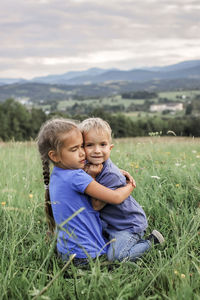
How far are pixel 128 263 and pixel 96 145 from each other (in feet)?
3.43

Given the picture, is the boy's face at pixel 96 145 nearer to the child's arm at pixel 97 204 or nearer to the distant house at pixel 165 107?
the child's arm at pixel 97 204

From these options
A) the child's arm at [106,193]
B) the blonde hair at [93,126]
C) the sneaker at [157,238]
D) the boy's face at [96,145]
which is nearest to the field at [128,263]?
the sneaker at [157,238]

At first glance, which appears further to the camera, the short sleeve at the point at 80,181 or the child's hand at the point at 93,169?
the child's hand at the point at 93,169

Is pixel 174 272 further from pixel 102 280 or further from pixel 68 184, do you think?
pixel 68 184

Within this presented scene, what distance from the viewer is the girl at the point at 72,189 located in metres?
2.52

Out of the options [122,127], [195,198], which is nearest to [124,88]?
[122,127]

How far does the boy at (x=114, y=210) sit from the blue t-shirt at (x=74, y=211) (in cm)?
13

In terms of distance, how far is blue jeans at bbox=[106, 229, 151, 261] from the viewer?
8.90 ft

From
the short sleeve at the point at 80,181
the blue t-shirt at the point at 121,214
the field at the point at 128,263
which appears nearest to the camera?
the field at the point at 128,263

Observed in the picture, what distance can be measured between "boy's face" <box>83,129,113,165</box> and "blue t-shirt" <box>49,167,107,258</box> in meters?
0.23

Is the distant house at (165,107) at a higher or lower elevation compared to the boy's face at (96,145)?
lower

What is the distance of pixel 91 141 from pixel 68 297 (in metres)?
1.24

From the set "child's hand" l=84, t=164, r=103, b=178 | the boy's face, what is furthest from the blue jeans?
the boy's face

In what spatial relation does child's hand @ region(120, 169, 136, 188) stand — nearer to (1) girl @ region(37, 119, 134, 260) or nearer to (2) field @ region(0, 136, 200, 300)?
(1) girl @ region(37, 119, 134, 260)
